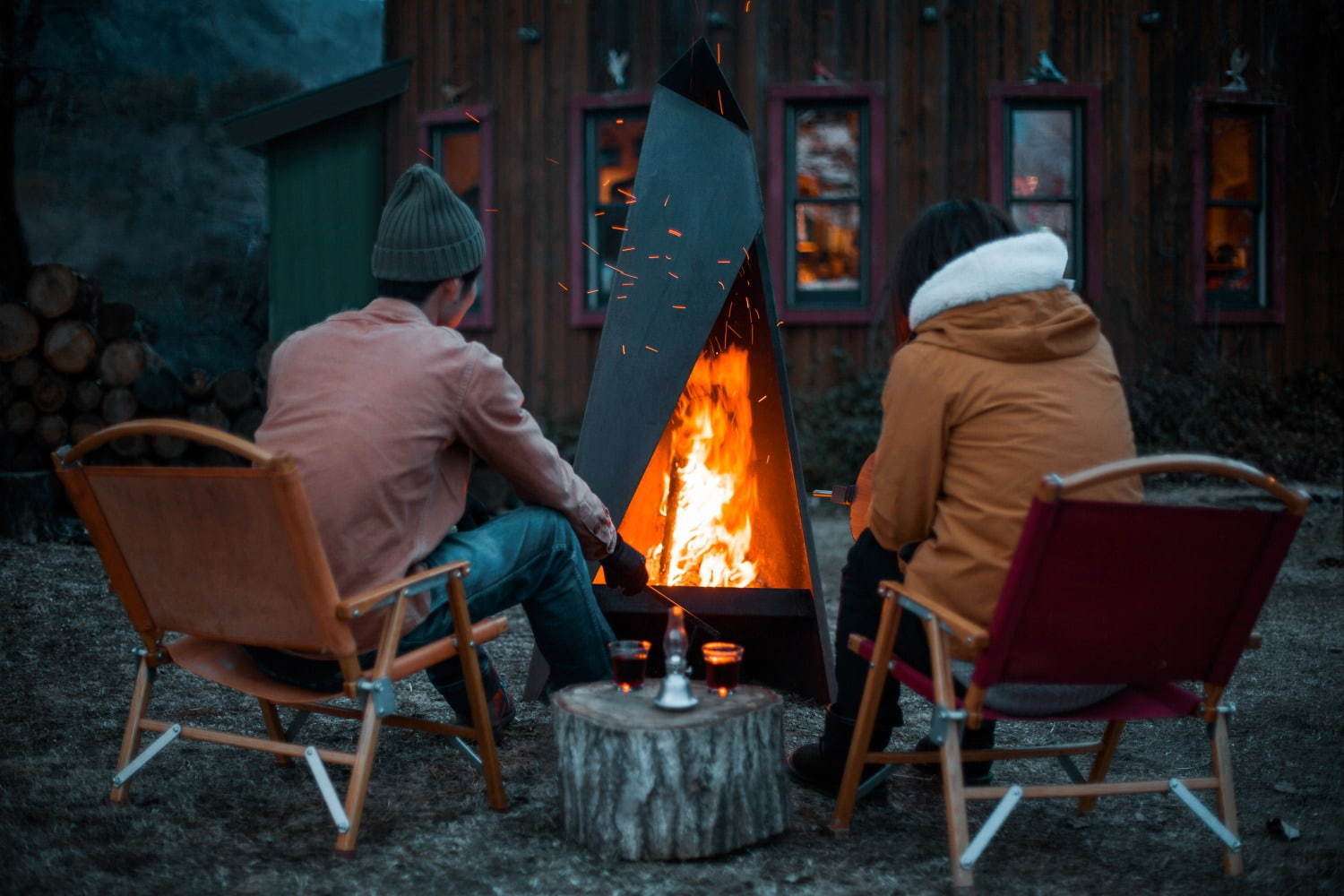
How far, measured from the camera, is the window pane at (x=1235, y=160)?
9633mm

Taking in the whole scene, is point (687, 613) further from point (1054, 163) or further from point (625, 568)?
point (1054, 163)

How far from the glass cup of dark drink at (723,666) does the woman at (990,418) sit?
18.4 inches

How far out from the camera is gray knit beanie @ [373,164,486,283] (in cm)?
301

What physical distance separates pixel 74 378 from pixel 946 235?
260 inches

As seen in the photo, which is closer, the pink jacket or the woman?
the woman

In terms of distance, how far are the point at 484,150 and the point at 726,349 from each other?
617cm

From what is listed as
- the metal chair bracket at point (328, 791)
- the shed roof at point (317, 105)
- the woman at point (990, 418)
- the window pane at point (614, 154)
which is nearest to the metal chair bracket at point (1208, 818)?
the woman at point (990, 418)

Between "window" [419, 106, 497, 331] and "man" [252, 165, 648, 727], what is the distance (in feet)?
22.1

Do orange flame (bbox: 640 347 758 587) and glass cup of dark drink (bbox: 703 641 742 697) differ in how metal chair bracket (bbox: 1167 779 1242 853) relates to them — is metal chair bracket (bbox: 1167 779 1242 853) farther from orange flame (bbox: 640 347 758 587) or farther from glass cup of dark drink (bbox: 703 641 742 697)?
orange flame (bbox: 640 347 758 587)

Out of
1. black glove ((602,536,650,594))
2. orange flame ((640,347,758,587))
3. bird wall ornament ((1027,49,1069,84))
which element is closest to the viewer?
black glove ((602,536,650,594))

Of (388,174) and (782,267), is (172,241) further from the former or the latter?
(782,267)

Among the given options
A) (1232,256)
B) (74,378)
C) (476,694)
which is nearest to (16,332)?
(74,378)

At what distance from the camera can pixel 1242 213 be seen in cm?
973

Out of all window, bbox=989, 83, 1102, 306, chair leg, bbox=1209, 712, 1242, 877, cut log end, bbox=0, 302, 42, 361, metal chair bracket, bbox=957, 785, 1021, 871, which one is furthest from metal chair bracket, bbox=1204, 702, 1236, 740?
cut log end, bbox=0, 302, 42, 361
